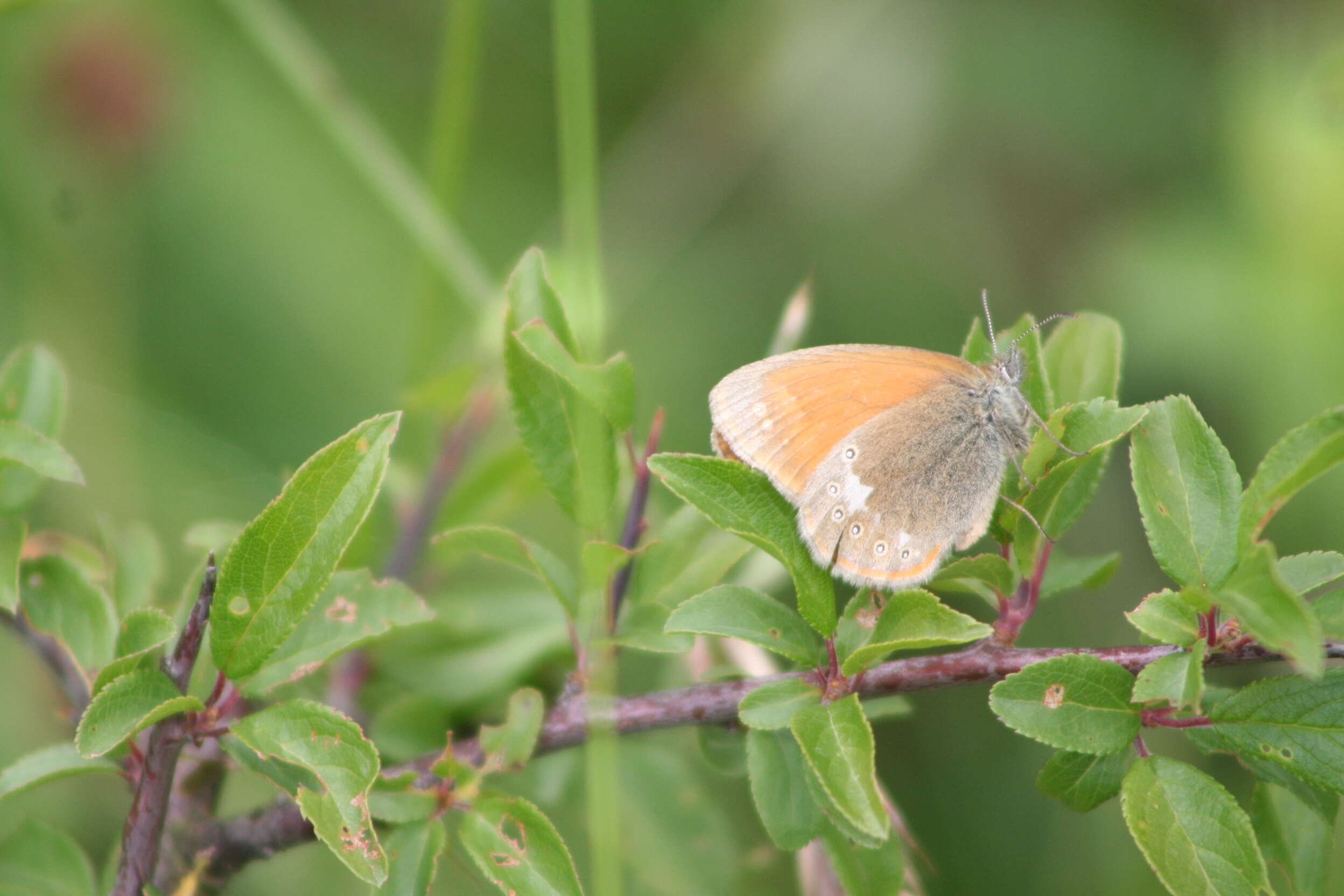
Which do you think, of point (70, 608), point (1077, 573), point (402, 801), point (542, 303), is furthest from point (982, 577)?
point (70, 608)

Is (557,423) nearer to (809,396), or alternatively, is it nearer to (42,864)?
(809,396)

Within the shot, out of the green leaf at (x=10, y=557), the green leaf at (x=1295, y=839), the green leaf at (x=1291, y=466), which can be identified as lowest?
the green leaf at (x=1295, y=839)

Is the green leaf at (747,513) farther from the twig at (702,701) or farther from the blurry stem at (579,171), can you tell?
the blurry stem at (579,171)

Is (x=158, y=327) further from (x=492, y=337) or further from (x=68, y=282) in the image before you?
(x=492, y=337)

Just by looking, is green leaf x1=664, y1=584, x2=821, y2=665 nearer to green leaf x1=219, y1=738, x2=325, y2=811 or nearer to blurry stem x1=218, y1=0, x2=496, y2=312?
green leaf x1=219, y1=738, x2=325, y2=811

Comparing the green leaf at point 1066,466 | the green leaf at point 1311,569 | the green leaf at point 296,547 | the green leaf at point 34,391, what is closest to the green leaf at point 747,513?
the green leaf at point 1066,466
